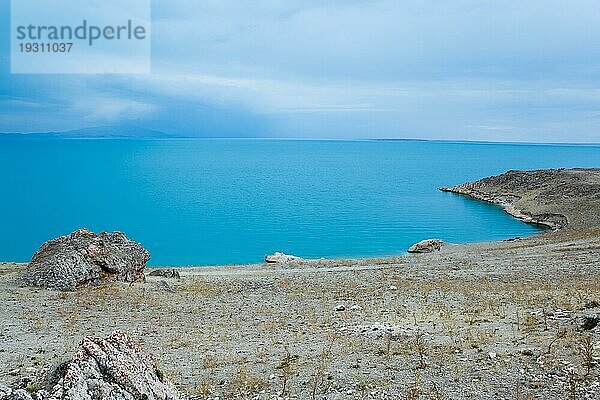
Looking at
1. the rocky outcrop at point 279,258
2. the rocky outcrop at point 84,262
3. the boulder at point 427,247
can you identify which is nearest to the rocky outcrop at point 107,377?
the rocky outcrop at point 84,262

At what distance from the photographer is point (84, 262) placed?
27844 millimetres

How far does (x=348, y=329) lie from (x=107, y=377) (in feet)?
34.4

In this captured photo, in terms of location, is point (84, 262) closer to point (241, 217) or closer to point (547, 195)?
point (241, 217)

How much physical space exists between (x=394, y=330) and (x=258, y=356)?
15.0ft

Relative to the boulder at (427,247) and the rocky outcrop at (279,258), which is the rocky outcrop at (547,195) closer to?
the boulder at (427,247)

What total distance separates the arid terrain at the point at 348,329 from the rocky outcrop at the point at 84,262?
819 mm

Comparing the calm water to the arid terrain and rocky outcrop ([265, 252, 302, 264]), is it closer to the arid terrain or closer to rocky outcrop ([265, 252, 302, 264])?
rocky outcrop ([265, 252, 302, 264])

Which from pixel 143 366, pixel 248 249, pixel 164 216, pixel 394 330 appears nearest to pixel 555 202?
pixel 248 249

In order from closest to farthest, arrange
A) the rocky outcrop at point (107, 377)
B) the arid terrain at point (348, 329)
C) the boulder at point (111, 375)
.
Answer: the rocky outcrop at point (107, 377) < the boulder at point (111, 375) < the arid terrain at point (348, 329)

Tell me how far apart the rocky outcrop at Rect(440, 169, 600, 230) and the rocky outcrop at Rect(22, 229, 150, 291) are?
53.8 m

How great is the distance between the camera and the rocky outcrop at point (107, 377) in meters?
8.04

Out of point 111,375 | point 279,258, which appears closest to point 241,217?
point 279,258

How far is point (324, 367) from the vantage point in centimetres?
1332

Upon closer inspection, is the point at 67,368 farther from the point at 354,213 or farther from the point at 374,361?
the point at 354,213
